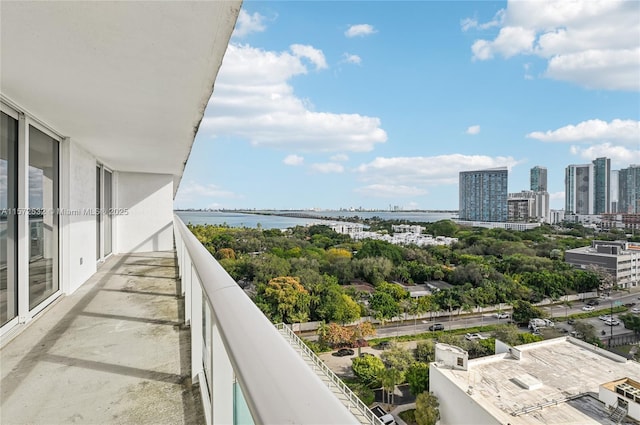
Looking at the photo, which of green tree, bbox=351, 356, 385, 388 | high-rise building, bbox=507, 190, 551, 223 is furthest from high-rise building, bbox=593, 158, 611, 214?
green tree, bbox=351, 356, 385, 388

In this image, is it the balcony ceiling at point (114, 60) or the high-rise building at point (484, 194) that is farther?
the high-rise building at point (484, 194)

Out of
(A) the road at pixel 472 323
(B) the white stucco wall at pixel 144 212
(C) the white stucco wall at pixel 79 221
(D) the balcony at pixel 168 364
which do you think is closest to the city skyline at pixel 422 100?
(B) the white stucco wall at pixel 144 212

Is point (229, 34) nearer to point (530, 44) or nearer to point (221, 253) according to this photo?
point (221, 253)

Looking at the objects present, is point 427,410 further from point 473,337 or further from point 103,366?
point 103,366

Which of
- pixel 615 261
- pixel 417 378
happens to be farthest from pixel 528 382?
pixel 615 261

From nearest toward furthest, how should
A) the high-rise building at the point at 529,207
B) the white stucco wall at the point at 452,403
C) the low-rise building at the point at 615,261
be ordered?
the white stucco wall at the point at 452,403
the low-rise building at the point at 615,261
the high-rise building at the point at 529,207

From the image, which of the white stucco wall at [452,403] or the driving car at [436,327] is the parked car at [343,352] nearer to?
the white stucco wall at [452,403]
